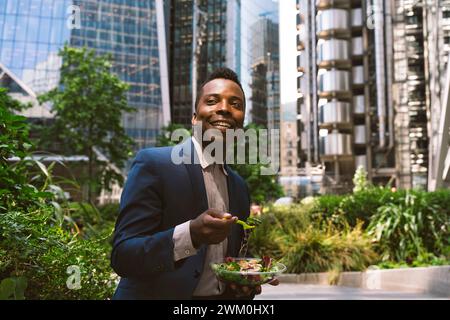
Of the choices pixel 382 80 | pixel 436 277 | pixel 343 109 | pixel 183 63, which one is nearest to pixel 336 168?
pixel 343 109

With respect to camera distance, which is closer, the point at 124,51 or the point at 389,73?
the point at 389,73

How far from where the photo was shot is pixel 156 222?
1.03 meters

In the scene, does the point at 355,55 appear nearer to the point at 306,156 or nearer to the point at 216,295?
the point at 306,156

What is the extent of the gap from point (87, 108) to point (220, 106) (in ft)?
39.0

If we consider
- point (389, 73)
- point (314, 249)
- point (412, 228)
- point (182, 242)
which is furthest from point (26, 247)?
point (389, 73)

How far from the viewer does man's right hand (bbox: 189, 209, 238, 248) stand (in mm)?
829

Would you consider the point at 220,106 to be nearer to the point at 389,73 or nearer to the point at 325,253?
the point at 325,253

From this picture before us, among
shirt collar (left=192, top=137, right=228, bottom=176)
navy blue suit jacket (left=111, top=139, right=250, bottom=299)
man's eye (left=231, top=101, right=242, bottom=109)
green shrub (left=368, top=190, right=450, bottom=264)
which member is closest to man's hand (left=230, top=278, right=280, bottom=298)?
navy blue suit jacket (left=111, top=139, right=250, bottom=299)

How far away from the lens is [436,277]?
4.34 m

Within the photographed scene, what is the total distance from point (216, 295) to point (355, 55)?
21.6 meters

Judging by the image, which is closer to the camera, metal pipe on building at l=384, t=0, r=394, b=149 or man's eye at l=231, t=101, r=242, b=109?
man's eye at l=231, t=101, r=242, b=109

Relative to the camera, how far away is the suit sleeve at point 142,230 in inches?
37.5

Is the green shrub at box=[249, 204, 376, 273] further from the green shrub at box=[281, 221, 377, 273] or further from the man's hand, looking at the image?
the man's hand

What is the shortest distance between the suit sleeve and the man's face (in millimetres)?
178
